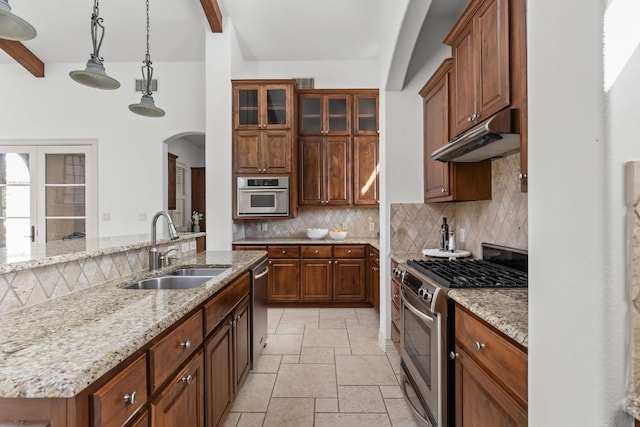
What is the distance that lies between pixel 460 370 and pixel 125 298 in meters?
1.52

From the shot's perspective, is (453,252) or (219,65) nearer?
(453,252)

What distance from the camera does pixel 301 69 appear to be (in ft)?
17.0

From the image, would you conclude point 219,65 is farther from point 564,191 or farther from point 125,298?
point 564,191

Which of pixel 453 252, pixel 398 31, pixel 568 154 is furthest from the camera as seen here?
pixel 453 252

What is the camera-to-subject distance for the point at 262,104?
449 cm

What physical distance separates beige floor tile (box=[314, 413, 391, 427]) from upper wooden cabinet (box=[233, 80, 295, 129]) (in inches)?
134

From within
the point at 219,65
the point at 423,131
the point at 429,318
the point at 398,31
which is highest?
the point at 219,65

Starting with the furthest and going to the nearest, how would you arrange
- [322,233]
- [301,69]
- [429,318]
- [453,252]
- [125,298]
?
[301,69] < [322,233] < [453,252] < [429,318] < [125,298]

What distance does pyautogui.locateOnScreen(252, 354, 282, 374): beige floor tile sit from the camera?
2.75 metres

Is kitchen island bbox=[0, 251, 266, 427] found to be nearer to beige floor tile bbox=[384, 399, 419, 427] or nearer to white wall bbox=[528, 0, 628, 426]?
white wall bbox=[528, 0, 628, 426]

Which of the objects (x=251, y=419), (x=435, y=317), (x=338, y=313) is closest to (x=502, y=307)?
(x=435, y=317)

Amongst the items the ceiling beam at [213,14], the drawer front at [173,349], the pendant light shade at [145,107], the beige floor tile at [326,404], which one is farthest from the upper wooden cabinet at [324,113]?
the drawer front at [173,349]

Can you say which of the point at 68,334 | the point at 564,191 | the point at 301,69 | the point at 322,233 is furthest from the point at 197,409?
the point at 301,69

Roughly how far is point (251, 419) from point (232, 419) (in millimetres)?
120
